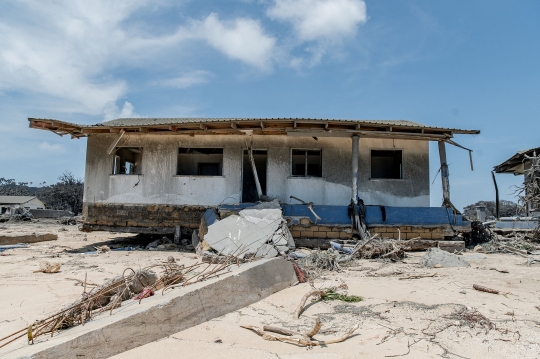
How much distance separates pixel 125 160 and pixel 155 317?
11.6m

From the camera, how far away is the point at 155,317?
11.5 feet

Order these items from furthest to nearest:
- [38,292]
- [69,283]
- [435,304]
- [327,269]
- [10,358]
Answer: [327,269], [69,283], [38,292], [435,304], [10,358]

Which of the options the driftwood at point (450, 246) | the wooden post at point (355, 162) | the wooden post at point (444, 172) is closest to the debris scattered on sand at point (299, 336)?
the wooden post at point (355, 162)

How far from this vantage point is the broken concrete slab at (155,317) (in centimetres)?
297

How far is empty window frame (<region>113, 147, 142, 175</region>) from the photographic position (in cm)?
1255

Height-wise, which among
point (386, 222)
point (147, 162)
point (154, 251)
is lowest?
point (154, 251)

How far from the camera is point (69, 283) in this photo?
6.10 metres

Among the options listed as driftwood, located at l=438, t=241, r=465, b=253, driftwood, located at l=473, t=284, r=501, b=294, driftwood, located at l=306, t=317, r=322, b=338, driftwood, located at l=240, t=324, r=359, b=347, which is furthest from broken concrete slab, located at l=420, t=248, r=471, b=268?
driftwood, located at l=306, t=317, r=322, b=338

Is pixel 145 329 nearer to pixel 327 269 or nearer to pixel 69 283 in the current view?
pixel 69 283

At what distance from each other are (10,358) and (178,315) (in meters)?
1.36

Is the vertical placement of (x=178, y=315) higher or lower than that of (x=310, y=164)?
lower

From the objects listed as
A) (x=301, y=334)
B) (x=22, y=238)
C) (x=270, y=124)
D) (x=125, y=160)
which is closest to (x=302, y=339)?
(x=301, y=334)

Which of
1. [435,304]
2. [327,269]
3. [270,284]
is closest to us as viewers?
[435,304]

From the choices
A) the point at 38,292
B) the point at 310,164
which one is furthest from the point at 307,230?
the point at 38,292
